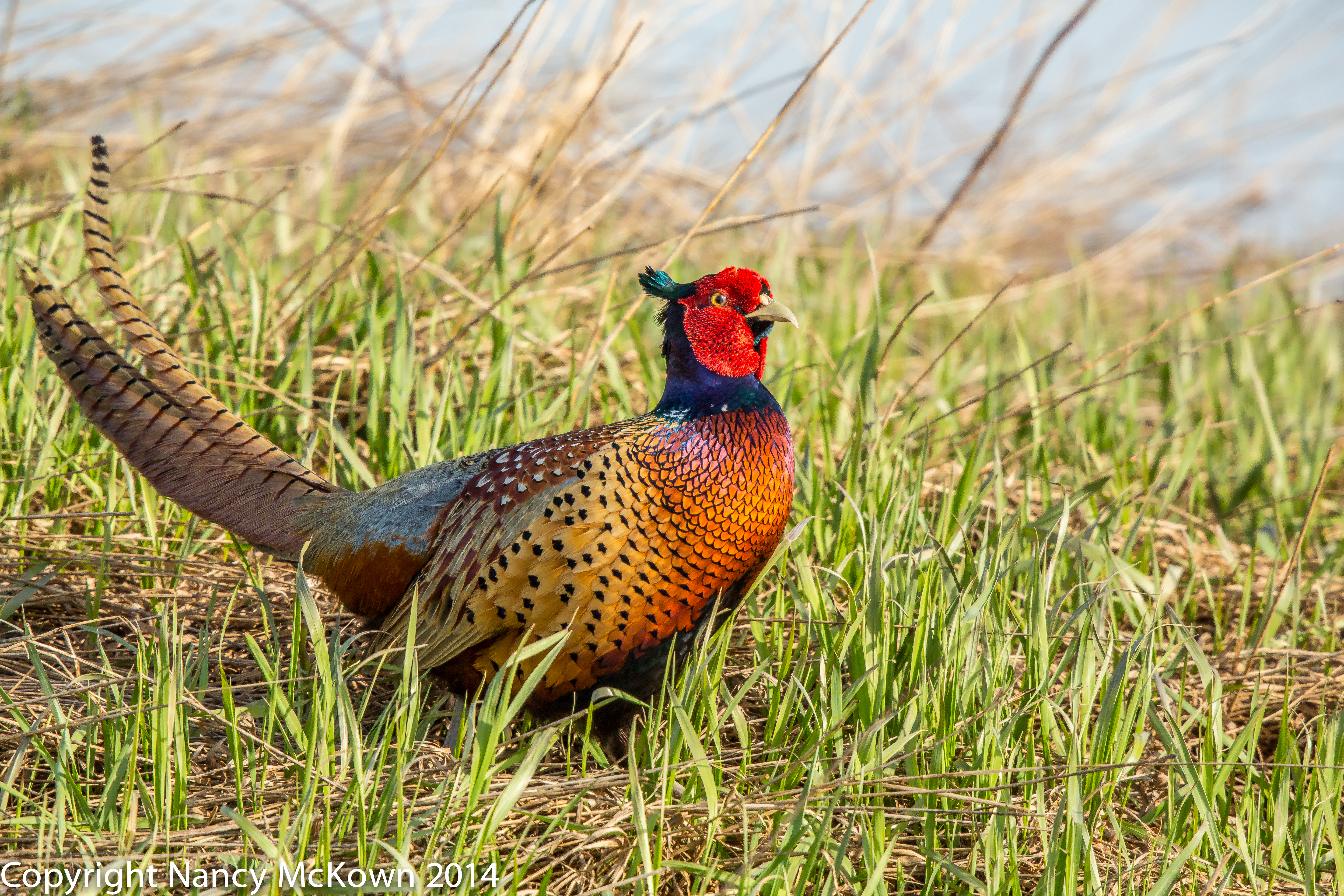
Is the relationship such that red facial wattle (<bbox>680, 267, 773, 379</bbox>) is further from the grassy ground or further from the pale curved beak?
the grassy ground

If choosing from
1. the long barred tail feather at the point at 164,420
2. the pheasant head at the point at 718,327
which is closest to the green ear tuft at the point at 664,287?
the pheasant head at the point at 718,327

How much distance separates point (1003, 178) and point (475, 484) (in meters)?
5.96

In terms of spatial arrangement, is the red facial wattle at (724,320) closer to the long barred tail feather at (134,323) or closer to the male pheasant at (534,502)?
the male pheasant at (534,502)

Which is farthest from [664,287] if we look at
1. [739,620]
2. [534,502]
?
A: [739,620]

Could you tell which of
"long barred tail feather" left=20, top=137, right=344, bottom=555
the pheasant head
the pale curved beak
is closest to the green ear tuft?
the pheasant head

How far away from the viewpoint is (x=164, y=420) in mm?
2543

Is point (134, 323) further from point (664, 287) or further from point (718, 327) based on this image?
point (718, 327)

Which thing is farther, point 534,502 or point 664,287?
point 664,287

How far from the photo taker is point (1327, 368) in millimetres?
4902

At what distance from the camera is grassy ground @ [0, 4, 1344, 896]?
1.96m

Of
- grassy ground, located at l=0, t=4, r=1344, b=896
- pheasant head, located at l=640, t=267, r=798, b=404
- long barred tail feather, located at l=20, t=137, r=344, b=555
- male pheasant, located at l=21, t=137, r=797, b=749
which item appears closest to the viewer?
grassy ground, located at l=0, t=4, r=1344, b=896

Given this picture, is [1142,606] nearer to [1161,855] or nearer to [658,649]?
[1161,855]

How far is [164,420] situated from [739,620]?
151cm

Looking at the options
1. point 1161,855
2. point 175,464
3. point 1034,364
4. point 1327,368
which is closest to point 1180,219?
point 1327,368
